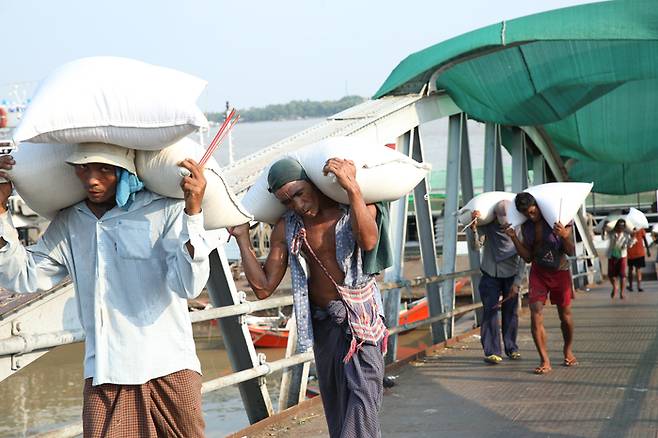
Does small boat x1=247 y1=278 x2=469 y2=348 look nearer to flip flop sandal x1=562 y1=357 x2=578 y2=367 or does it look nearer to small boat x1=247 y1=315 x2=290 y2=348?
small boat x1=247 y1=315 x2=290 y2=348

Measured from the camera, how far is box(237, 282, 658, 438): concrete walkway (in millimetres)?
6445

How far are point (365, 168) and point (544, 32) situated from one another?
4772 mm

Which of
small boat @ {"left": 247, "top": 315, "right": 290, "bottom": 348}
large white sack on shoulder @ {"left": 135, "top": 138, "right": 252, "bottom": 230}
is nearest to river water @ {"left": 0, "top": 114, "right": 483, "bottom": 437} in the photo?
small boat @ {"left": 247, "top": 315, "right": 290, "bottom": 348}

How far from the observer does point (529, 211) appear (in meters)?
8.80

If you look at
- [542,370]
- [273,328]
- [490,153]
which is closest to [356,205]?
[542,370]

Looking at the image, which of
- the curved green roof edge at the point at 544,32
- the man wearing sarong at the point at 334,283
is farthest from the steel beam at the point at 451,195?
the man wearing sarong at the point at 334,283

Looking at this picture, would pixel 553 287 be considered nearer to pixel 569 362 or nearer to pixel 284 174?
pixel 569 362

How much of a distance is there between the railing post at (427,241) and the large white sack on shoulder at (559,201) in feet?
4.10

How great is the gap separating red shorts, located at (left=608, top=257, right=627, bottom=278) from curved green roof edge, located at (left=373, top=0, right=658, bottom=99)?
8452 mm

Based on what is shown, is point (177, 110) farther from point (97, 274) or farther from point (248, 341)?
point (248, 341)

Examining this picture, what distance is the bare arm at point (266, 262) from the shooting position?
485 centimetres

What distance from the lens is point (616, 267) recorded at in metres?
17.6

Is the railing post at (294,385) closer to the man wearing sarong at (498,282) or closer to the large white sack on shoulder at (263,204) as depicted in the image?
the large white sack on shoulder at (263,204)

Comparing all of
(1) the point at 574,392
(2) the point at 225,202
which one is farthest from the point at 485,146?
(2) the point at 225,202
